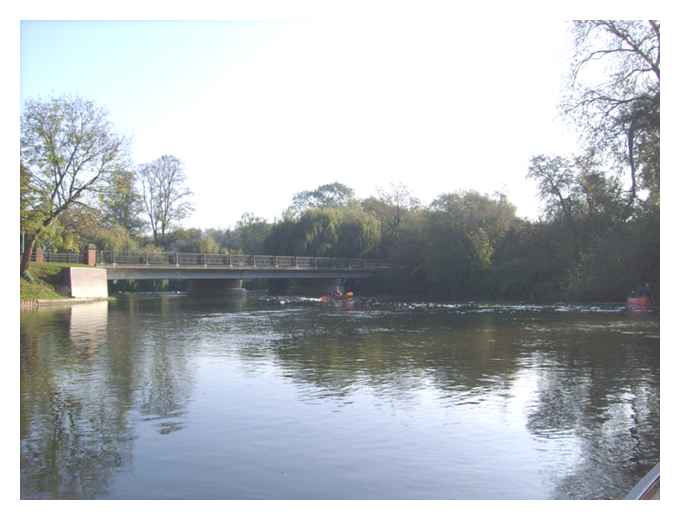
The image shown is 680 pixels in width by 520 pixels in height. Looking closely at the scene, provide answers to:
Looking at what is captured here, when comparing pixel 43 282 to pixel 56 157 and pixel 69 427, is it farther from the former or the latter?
pixel 69 427

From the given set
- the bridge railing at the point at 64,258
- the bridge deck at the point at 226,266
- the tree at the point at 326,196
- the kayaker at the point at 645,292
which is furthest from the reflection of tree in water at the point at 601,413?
the tree at the point at 326,196

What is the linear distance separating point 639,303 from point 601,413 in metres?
21.9

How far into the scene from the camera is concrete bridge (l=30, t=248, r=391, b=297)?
146 ft

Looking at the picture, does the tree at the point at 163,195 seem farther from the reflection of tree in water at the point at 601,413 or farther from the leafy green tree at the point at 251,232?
the reflection of tree in water at the point at 601,413

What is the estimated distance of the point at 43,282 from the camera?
40.9m

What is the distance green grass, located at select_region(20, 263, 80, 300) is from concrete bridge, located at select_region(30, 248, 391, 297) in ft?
2.94

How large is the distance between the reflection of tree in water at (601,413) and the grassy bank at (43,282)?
101ft

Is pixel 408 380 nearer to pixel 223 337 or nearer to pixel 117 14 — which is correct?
pixel 117 14

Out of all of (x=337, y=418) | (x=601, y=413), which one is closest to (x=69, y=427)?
(x=337, y=418)

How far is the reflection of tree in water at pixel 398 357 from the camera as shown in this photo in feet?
43.0

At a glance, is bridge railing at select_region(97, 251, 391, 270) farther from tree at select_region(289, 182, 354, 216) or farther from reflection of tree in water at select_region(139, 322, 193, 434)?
tree at select_region(289, 182, 354, 216)

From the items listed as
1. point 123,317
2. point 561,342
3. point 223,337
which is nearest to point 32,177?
point 123,317

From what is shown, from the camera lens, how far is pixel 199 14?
8.72 m

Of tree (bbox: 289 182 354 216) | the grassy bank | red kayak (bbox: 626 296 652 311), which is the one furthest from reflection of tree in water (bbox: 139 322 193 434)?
tree (bbox: 289 182 354 216)
